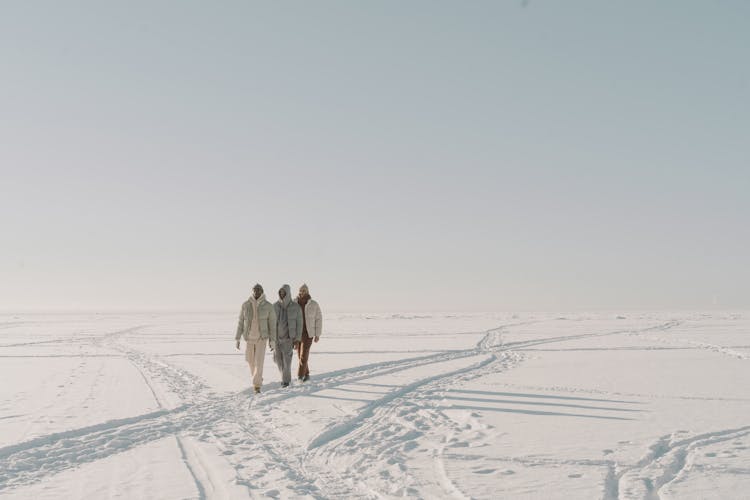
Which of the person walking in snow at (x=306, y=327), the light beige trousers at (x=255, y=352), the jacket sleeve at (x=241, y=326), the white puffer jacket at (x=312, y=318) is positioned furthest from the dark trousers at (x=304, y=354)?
the jacket sleeve at (x=241, y=326)

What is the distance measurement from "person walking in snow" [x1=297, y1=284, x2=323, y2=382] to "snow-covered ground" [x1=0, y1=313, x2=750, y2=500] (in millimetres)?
402

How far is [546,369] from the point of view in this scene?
52.3ft

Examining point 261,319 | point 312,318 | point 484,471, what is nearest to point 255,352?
point 261,319

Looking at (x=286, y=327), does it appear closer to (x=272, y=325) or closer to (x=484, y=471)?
(x=272, y=325)

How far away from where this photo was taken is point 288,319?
44.3ft

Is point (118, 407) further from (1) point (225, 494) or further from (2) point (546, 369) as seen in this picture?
(2) point (546, 369)

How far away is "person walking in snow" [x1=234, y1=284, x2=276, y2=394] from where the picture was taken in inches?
504

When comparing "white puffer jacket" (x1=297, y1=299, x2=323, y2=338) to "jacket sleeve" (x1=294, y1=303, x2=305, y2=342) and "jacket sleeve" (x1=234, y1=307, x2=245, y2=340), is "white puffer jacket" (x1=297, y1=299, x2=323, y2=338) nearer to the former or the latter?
"jacket sleeve" (x1=294, y1=303, x2=305, y2=342)

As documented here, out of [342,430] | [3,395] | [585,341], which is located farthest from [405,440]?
[585,341]

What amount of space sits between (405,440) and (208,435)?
2.63m

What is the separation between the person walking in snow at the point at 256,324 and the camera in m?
12.8

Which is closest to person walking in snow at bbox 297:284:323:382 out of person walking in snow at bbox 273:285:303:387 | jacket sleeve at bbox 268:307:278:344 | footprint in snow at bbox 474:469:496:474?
person walking in snow at bbox 273:285:303:387

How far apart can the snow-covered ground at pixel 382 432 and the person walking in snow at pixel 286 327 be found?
69cm

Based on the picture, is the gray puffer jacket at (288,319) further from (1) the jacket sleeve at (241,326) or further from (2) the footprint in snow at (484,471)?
(2) the footprint in snow at (484,471)
